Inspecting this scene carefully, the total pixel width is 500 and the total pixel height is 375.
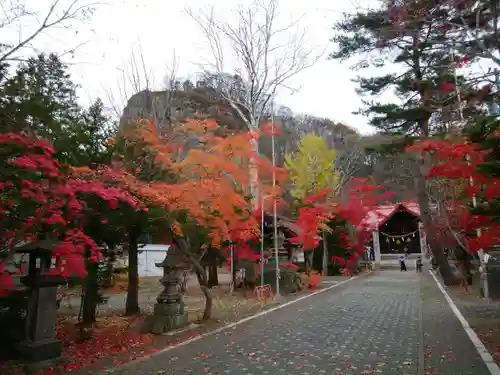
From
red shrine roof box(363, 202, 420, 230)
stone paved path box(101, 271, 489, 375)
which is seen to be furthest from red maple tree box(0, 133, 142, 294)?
red shrine roof box(363, 202, 420, 230)

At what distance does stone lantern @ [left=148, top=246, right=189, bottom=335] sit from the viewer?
987cm

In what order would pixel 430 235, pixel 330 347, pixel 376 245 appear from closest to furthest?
pixel 330 347 < pixel 430 235 < pixel 376 245

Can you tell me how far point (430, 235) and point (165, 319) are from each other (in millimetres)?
15812

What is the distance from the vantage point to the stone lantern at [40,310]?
Answer: 6773 millimetres

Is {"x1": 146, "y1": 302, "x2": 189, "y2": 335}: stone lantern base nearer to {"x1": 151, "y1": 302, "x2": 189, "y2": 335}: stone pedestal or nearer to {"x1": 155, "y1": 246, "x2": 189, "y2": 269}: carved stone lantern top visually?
{"x1": 151, "y1": 302, "x2": 189, "y2": 335}: stone pedestal

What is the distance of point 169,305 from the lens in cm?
1009

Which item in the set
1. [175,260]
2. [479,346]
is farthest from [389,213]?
[479,346]

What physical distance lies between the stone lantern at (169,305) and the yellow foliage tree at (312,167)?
1875 cm

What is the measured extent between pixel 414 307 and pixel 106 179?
10.9 meters

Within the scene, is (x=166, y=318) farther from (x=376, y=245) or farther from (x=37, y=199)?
(x=376, y=245)

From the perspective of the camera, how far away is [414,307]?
13375 mm

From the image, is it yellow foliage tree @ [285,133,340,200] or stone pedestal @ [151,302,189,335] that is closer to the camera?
stone pedestal @ [151,302,189,335]

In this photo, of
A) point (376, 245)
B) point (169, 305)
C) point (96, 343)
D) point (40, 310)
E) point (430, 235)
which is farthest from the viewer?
point (376, 245)

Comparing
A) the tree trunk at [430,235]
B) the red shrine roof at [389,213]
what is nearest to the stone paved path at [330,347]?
the tree trunk at [430,235]
